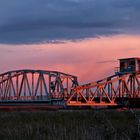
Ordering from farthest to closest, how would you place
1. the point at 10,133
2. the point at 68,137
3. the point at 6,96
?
the point at 6,96, the point at 10,133, the point at 68,137

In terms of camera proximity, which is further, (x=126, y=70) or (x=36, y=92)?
(x=36, y=92)

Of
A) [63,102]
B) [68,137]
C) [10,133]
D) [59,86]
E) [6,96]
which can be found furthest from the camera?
[6,96]

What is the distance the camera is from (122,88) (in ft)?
319

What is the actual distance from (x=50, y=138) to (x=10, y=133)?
224 cm

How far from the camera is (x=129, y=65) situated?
3647 inches

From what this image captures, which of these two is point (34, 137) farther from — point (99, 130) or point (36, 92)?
point (36, 92)

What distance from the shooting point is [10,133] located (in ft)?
47.4

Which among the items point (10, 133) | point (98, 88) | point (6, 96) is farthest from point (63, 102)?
point (10, 133)

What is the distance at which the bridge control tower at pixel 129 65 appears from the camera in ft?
296

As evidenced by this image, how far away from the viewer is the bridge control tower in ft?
296

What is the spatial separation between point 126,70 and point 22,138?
3173 inches

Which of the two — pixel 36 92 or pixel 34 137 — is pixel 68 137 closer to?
pixel 34 137

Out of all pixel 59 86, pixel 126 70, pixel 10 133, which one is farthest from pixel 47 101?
pixel 10 133

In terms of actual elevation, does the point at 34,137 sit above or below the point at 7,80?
below
